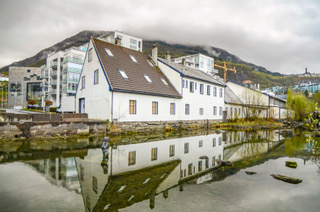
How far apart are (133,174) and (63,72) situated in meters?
47.8

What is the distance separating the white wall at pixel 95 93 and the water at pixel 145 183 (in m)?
8.88

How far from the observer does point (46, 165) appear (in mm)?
7887

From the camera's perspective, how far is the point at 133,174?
23.3 ft

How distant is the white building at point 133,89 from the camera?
19.0 m

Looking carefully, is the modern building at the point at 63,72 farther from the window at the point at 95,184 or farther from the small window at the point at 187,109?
the window at the point at 95,184

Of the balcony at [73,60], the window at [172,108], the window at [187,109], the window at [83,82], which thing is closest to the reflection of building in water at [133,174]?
the window at [172,108]

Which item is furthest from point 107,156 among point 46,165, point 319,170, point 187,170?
point 319,170

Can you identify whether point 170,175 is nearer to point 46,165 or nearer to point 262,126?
point 46,165

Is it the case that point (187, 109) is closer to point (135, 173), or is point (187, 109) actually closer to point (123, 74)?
point (123, 74)

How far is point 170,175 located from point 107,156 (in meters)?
3.70

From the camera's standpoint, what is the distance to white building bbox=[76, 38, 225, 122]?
62.2 ft

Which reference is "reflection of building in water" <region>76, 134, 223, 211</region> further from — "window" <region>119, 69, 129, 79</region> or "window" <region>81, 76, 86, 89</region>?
"window" <region>81, 76, 86, 89</region>

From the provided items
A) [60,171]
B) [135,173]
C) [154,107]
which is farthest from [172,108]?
[60,171]

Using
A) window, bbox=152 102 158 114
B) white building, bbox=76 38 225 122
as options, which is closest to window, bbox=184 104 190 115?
white building, bbox=76 38 225 122
